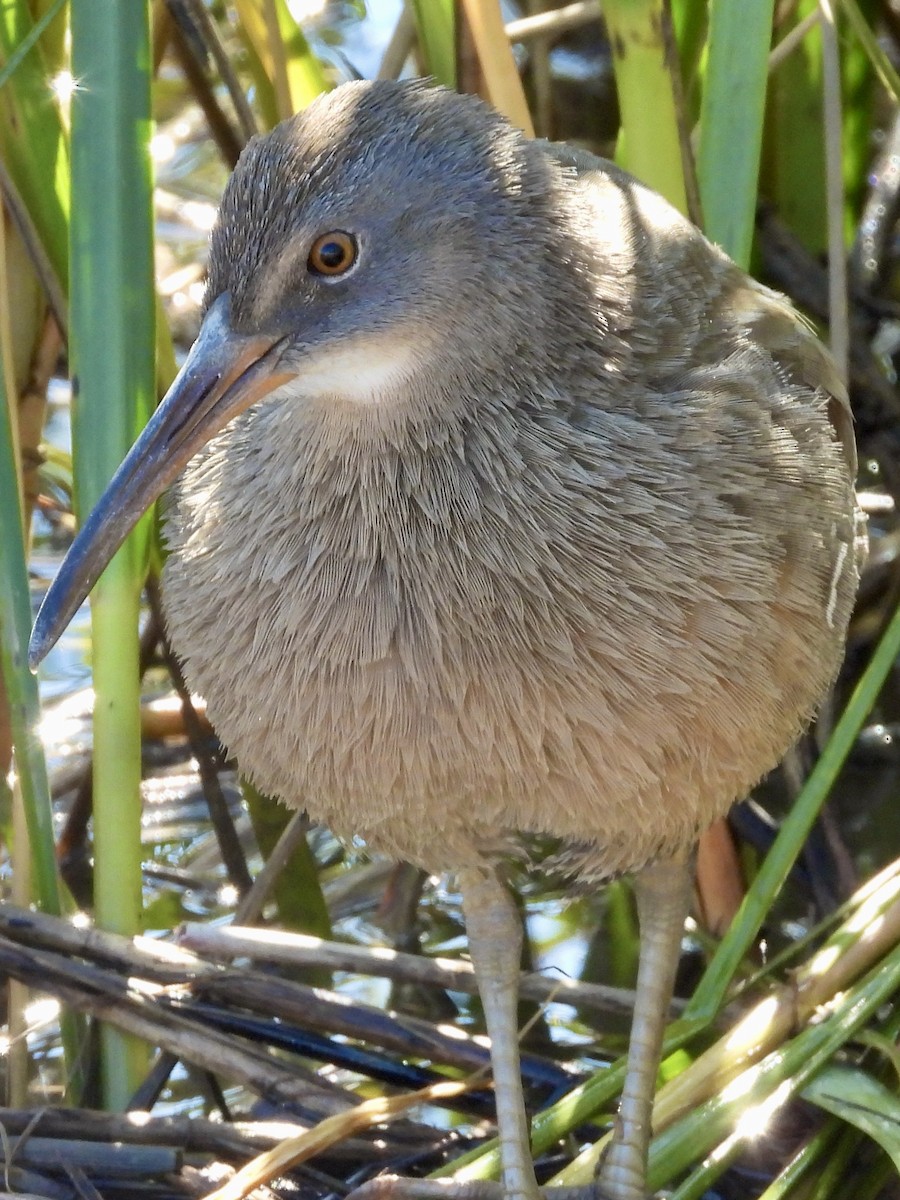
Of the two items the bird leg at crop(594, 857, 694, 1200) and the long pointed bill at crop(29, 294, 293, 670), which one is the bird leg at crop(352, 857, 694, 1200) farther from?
the long pointed bill at crop(29, 294, 293, 670)

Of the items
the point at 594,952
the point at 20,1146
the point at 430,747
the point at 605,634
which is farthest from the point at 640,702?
the point at 594,952

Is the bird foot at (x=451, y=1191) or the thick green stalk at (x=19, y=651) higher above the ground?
the thick green stalk at (x=19, y=651)

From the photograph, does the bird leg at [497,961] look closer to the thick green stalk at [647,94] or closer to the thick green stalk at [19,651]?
the thick green stalk at [19,651]

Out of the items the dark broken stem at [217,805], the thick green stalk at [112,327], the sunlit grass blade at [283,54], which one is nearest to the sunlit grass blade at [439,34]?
the sunlit grass blade at [283,54]

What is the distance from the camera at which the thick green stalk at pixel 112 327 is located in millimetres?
2002

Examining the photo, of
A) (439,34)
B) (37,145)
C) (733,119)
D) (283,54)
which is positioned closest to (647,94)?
(733,119)

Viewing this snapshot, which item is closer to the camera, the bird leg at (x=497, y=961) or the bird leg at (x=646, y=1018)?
the bird leg at (x=646, y=1018)

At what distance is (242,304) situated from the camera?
171 centimetres

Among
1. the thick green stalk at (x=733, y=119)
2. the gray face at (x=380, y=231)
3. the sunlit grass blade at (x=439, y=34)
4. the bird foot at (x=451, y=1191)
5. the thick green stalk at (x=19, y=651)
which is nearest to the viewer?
the gray face at (x=380, y=231)

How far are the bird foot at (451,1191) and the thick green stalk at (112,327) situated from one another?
504mm

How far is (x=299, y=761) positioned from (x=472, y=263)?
58 centimetres

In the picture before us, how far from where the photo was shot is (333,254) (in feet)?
5.67

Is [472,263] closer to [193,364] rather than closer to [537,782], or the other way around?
[193,364]

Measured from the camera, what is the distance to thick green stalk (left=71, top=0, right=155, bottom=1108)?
78.8 inches
